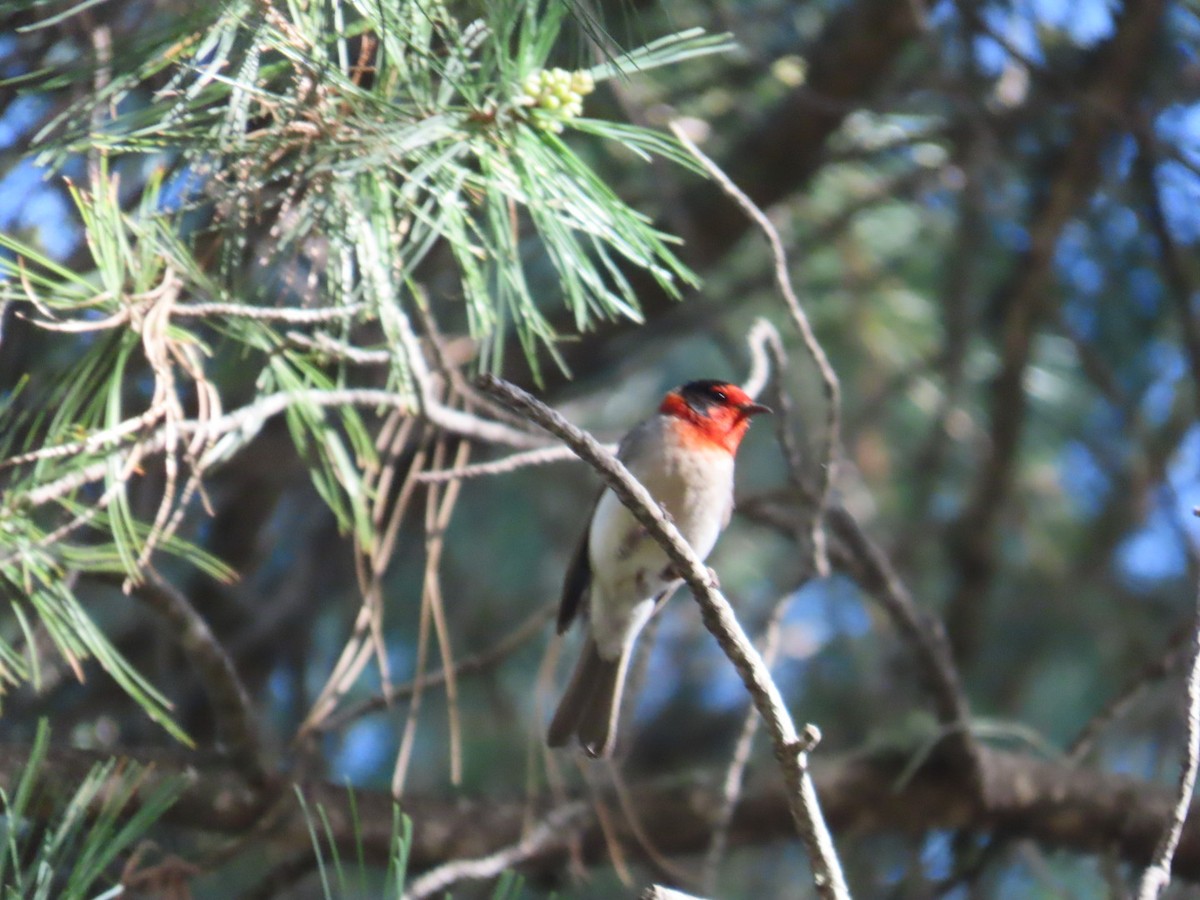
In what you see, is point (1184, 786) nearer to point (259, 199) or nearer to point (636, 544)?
point (259, 199)

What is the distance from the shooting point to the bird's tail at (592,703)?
12.1 ft

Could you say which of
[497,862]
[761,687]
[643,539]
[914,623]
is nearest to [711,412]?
[643,539]

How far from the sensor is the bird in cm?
365

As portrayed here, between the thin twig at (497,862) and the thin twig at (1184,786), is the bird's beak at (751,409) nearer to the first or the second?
the thin twig at (497,862)

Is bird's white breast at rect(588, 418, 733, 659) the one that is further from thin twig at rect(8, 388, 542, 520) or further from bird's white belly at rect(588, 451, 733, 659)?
thin twig at rect(8, 388, 542, 520)

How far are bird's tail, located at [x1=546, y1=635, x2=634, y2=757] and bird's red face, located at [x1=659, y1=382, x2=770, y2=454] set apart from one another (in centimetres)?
58

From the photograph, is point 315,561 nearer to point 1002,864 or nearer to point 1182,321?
point 1002,864

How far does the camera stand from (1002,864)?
434 centimetres

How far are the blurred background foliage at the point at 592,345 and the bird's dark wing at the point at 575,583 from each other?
0.10 m

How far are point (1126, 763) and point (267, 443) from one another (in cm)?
387

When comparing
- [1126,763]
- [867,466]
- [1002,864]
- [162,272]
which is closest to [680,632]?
[867,466]

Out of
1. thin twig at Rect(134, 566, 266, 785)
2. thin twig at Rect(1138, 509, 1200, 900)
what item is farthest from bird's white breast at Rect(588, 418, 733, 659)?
thin twig at Rect(1138, 509, 1200, 900)

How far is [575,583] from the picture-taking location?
12.4 feet

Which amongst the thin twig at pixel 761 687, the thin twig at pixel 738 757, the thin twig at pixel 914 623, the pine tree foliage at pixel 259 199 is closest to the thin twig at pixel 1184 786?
the thin twig at pixel 761 687
